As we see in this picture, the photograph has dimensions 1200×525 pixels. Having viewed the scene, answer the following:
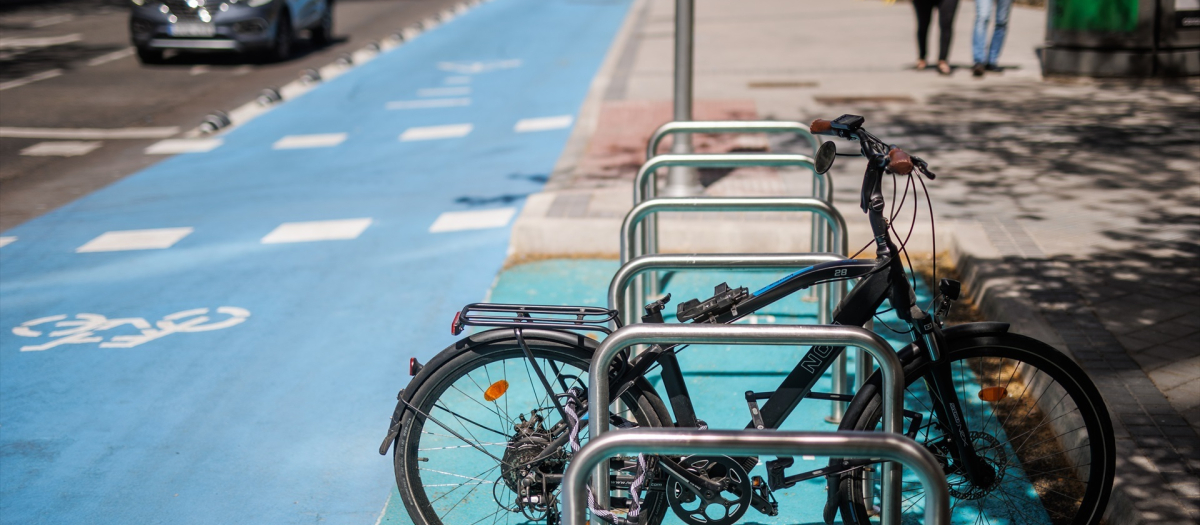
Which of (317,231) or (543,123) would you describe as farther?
(543,123)

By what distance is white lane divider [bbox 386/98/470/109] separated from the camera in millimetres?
13445

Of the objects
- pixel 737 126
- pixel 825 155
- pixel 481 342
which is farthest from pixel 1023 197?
pixel 481 342

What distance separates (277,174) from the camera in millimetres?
9977

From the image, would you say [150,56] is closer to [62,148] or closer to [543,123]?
[62,148]

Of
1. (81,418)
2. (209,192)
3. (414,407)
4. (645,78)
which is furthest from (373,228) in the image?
(645,78)

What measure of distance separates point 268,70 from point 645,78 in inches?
261

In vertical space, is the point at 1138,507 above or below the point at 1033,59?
below

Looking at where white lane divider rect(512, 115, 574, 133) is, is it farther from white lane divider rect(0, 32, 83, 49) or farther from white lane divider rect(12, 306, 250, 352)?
white lane divider rect(0, 32, 83, 49)

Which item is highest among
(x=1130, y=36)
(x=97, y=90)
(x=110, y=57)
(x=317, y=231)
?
(x=1130, y=36)

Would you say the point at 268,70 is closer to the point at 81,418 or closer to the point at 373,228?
the point at 373,228

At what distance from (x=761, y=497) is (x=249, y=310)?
394 cm

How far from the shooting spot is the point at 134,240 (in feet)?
25.6

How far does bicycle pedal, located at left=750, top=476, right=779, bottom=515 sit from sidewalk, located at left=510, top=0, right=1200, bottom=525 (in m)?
1.20

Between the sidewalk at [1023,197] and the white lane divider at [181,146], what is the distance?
162 inches
